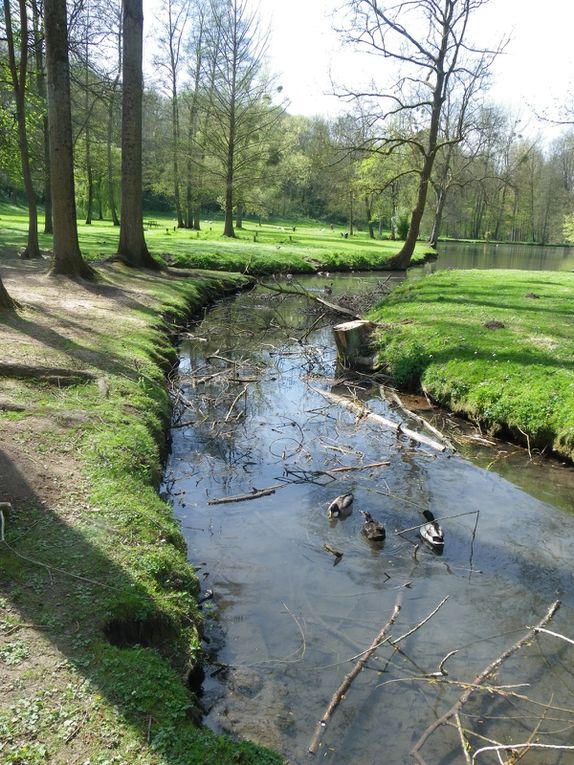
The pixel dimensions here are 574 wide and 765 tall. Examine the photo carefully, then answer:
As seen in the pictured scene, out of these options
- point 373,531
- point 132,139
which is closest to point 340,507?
point 373,531

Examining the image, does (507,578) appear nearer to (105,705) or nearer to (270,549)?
(270,549)

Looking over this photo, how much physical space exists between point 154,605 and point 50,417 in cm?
343

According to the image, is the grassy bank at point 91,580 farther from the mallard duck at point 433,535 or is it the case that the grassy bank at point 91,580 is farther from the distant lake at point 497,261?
the distant lake at point 497,261

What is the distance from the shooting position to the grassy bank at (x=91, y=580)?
2979 mm

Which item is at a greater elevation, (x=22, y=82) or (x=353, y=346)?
(x=22, y=82)

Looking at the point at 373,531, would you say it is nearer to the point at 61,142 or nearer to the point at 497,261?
the point at 61,142

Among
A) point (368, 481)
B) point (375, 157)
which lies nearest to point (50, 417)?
point (368, 481)

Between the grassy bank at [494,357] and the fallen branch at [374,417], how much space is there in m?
1.33

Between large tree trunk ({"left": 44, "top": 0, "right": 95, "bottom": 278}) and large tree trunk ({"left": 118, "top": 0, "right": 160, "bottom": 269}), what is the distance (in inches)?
149

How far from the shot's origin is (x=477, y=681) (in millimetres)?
3984

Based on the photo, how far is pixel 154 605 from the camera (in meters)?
4.00

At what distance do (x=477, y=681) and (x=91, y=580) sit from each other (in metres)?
2.85

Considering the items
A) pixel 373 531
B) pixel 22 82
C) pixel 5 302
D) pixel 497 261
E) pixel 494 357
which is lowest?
pixel 373 531

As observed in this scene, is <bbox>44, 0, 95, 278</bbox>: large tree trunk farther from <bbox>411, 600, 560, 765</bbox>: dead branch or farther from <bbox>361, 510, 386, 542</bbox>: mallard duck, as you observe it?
<bbox>411, 600, 560, 765</bbox>: dead branch
